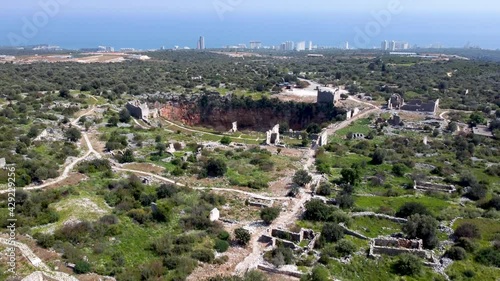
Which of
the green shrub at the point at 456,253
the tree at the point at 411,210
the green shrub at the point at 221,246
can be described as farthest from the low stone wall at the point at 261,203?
the green shrub at the point at 456,253

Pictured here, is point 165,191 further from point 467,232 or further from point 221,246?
point 467,232

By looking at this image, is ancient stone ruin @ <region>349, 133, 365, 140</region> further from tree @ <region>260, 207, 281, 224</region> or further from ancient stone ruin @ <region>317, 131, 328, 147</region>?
tree @ <region>260, 207, 281, 224</region>

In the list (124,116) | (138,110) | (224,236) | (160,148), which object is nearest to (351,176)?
(224,236)

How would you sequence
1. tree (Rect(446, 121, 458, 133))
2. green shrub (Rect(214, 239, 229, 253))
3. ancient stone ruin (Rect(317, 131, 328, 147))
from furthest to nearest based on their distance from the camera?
tree (Rect(446, 121, 458, 133)), ancient stone ruin (Rect(317, 131, 328, 147)), green shrub (Rect(214, 239, 229, 253))

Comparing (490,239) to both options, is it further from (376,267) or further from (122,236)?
(122,236)

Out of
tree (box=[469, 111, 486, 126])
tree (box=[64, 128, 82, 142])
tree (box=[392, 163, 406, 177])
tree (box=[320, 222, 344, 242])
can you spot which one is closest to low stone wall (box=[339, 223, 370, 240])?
tree (box=[320, 222, 344, 242])

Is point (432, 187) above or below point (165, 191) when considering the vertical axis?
below
